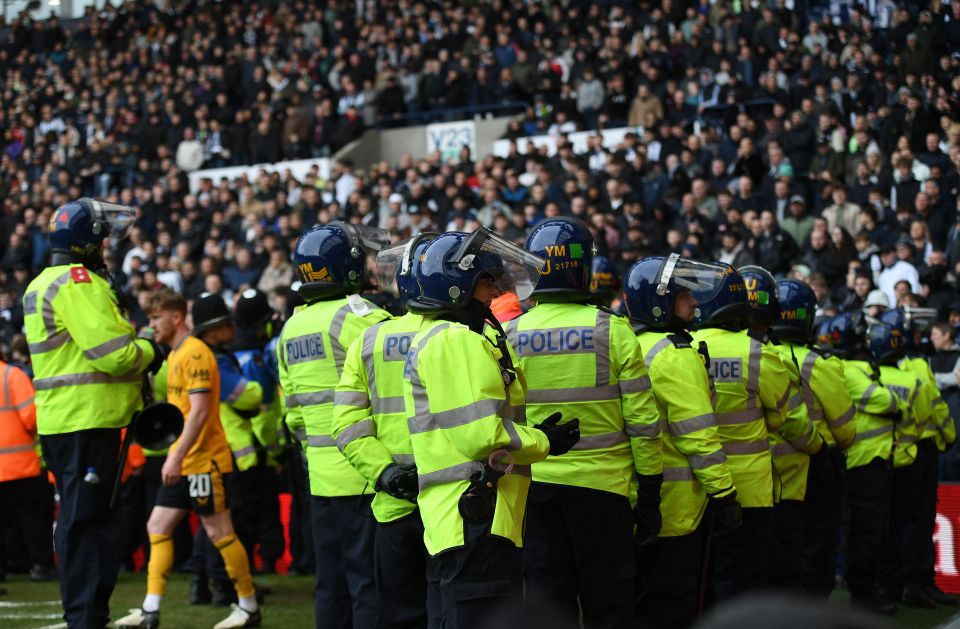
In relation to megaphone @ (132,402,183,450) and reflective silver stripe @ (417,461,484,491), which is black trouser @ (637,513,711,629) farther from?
megaphone @ (132,402,183,450)

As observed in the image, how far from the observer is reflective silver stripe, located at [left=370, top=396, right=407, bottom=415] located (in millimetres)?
5512

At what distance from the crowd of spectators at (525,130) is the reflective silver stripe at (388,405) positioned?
6.22 m

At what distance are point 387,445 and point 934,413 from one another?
5804 mm

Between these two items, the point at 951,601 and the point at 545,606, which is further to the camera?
the point at 951,601

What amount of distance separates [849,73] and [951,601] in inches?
393

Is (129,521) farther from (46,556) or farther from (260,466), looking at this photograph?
(260,466)

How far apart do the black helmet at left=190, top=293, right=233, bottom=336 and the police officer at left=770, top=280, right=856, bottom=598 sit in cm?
372

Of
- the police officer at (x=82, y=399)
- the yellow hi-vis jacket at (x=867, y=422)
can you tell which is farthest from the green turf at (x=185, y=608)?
the police officer at (x=82, y=399)

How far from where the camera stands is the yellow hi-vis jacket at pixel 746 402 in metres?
6.68

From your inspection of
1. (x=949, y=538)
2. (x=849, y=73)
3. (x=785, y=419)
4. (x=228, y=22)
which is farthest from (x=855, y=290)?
(x=228, y=22)

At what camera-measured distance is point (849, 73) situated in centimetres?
1756

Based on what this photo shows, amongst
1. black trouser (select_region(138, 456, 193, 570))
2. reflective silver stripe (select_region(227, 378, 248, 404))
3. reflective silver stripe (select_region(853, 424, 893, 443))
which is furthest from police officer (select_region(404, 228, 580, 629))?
black trouser (select_region(138, 456, 193, 570))

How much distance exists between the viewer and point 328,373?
21.2 feet

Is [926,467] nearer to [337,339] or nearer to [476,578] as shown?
[337,339]
